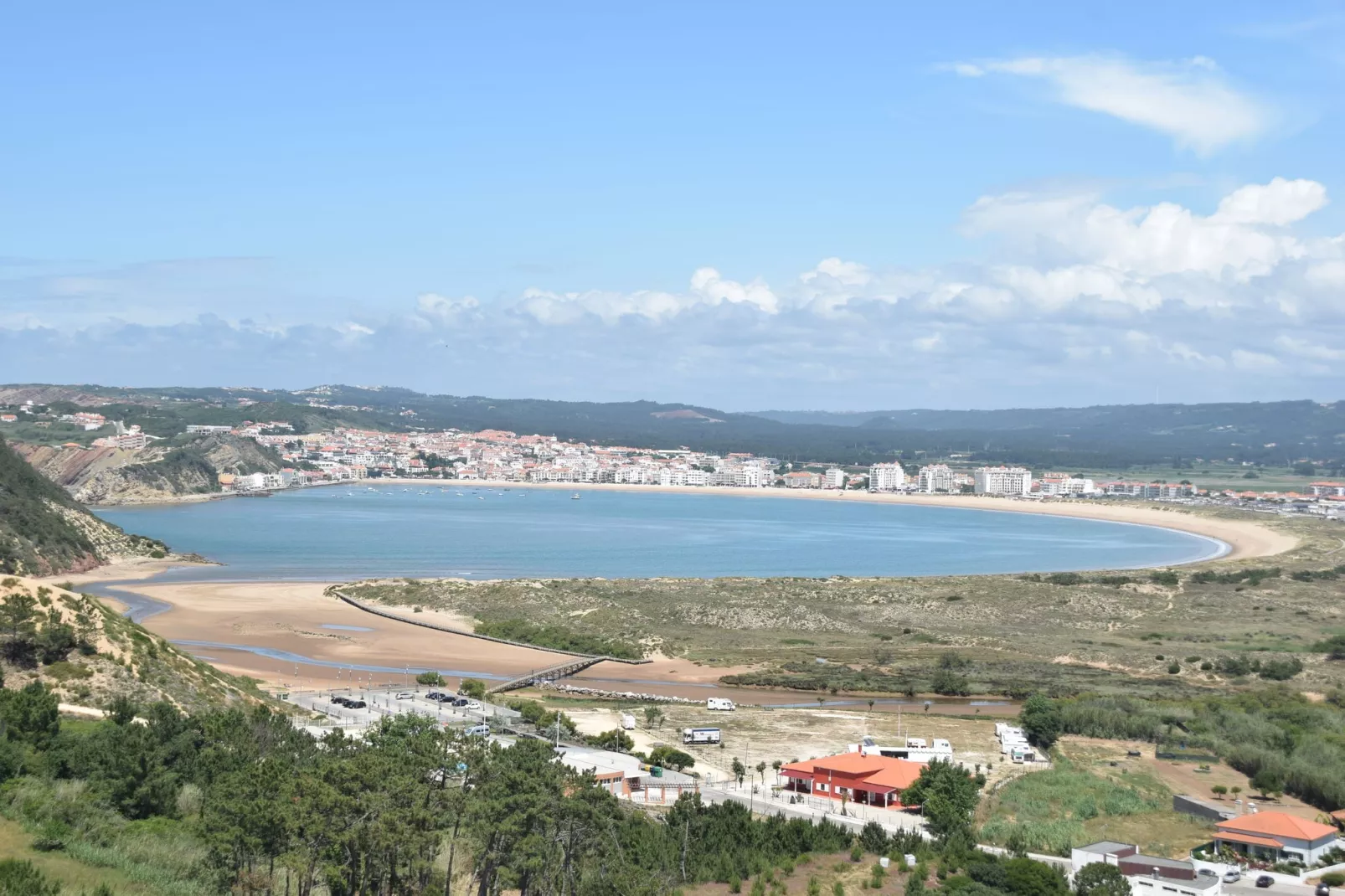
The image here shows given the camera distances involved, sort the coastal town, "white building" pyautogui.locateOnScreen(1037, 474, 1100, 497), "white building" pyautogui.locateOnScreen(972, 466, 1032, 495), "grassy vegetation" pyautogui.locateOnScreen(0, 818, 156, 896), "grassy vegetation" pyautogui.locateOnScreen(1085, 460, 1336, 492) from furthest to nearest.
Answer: "grassy vegetation" pyautogui.locateOnScreen(1085, 460, 1336, 492)
"white building" pyautogui.locateOnScreen(972, 466, 1032, 495)
"white building" pyautogui.locateOnScreen(1037, 474, 1100, 497)
the coastal town
"grassy vegetation" pyautogui.locateOnScreen(0, 818, 156, 896)

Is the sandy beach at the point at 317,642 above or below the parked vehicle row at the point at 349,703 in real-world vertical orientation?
below

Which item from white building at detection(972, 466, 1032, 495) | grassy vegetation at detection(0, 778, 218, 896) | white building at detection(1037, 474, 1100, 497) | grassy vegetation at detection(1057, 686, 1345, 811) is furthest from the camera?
white building at detection(972, 466, 1032, 495)

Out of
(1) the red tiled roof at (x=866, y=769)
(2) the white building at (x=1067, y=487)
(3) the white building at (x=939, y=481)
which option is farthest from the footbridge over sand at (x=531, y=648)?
(3) the white building at (x=939, y=481)

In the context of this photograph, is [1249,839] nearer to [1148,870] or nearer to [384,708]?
[1148,870]

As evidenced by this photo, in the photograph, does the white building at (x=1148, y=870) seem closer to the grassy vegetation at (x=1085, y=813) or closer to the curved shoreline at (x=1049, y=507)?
the grassy vegetation at (x=1085, y=813)

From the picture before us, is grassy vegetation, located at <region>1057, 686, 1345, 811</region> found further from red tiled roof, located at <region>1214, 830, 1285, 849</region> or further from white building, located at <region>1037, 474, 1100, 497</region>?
white building, located at <region>1037, 474, 1100, 497</region>

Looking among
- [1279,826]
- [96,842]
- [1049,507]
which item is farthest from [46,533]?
[1049,507]

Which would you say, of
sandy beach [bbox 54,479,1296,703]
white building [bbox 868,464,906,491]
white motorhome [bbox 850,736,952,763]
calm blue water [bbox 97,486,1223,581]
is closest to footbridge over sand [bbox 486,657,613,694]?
sandy beach [bbox 54,479,1296,703]
